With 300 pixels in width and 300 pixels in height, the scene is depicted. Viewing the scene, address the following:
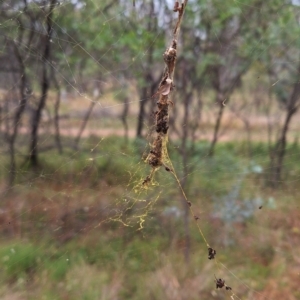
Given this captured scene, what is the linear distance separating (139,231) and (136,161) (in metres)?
0.46

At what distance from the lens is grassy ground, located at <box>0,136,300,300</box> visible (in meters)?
1.28

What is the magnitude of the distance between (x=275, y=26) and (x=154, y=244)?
50.9 inches

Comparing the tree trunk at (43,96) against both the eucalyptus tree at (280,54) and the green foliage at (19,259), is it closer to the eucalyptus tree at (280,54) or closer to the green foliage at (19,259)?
the green foliage at (19,259)

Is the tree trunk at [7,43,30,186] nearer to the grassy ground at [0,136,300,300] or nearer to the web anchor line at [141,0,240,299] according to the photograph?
the grassy ground at [0,136,300,300]

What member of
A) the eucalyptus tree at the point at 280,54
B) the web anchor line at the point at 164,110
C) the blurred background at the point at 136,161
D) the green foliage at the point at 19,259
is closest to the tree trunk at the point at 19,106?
the blurred background at the point at 136,161

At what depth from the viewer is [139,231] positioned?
1409 millimetres

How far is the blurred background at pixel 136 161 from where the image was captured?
1.27 meters

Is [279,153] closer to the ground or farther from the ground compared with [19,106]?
closer to the ground

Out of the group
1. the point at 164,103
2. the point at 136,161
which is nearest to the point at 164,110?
the point at 164,103

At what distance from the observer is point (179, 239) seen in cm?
174

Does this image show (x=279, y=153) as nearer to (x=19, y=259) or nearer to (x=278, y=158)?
(x=278, y=158)

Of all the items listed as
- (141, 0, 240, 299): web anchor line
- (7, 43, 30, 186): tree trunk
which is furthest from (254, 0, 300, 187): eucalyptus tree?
(7, 43, 30, 186): tree trunk

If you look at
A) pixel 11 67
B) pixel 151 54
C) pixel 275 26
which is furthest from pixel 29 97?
pixel 275 26

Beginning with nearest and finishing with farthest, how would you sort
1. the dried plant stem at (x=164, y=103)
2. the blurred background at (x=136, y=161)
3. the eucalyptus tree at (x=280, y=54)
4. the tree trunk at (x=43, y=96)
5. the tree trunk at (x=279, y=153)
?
the dried plant stem at (x=164, y=103) < the tree trunk at (x=43, y=96) < the blurred background at (x=136, y=161) < the eucalyptus tree at (x=280, y=54) < the tree trunk at (x=279, y=153)
